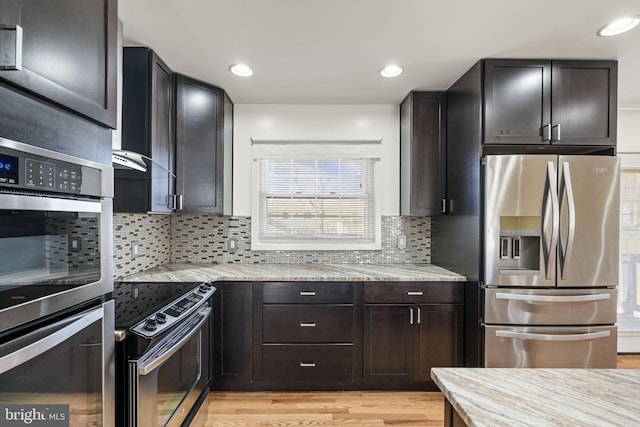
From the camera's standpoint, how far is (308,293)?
8.05 feet

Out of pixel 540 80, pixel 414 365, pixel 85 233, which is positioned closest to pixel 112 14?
pixel 85 233

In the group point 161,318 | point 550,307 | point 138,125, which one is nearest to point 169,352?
point 161,318

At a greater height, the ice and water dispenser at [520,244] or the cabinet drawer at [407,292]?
the ice and water dispenser at [520,244]

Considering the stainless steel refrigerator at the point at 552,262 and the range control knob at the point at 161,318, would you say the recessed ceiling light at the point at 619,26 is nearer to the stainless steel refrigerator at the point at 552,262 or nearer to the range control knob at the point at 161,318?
the stainless steel refrigerator at the point at 552,262

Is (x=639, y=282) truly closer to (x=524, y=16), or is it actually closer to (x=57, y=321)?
(x=524, y=16)

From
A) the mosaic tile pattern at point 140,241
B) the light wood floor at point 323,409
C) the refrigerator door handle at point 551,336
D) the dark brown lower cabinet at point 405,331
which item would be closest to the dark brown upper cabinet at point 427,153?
the dark brown lower cabinet at point 405,331

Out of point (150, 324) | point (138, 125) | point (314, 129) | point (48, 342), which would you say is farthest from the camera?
point (314, 129)

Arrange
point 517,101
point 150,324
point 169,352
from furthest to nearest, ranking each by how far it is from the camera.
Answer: point 517,101 → point 169,352 → point 150,324

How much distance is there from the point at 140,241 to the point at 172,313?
119cm

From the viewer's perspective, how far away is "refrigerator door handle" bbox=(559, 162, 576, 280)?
2.06m

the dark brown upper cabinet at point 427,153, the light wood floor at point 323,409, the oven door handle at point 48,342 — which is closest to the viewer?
the oven door handle at point 48,342

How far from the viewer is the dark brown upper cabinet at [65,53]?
0.71m

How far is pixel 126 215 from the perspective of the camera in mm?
2355

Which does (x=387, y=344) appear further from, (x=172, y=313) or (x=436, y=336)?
(x=172, y=313)
